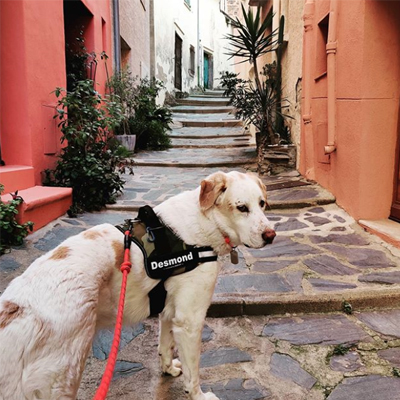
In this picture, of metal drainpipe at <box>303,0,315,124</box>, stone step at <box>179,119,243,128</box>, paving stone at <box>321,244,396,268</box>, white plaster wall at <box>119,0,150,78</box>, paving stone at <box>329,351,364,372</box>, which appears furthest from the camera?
stone step at <box>179,119,243,128</box>

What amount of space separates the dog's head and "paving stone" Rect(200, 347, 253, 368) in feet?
3.00

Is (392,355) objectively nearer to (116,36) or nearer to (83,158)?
(83,158)

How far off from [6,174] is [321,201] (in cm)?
400

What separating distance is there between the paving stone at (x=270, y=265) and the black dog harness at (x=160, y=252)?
1.85 m

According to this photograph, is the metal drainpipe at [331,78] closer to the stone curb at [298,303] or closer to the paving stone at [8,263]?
the stone curb at [298,303]

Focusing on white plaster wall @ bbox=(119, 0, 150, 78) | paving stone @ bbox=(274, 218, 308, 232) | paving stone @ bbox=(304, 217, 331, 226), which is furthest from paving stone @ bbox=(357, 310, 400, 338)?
white plaster wall @ bbox=(119, 0, 150, 78)

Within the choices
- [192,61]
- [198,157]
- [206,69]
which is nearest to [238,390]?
[198,157]

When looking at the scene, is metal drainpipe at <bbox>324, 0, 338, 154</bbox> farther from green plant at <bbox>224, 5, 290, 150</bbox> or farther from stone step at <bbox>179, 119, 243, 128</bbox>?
stone step at <bbox>179, 119, 243, 128</bbox>

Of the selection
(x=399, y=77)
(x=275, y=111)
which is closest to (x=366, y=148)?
(x=399, y=77)

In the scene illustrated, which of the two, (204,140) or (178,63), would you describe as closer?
(204,140)

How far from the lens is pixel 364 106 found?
181 inches

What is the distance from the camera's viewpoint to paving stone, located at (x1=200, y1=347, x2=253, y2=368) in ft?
7.89

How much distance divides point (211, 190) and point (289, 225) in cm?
321

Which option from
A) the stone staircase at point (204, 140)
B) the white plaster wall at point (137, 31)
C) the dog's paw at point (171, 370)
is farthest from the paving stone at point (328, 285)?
the white plaster wall at point (137, 31)
